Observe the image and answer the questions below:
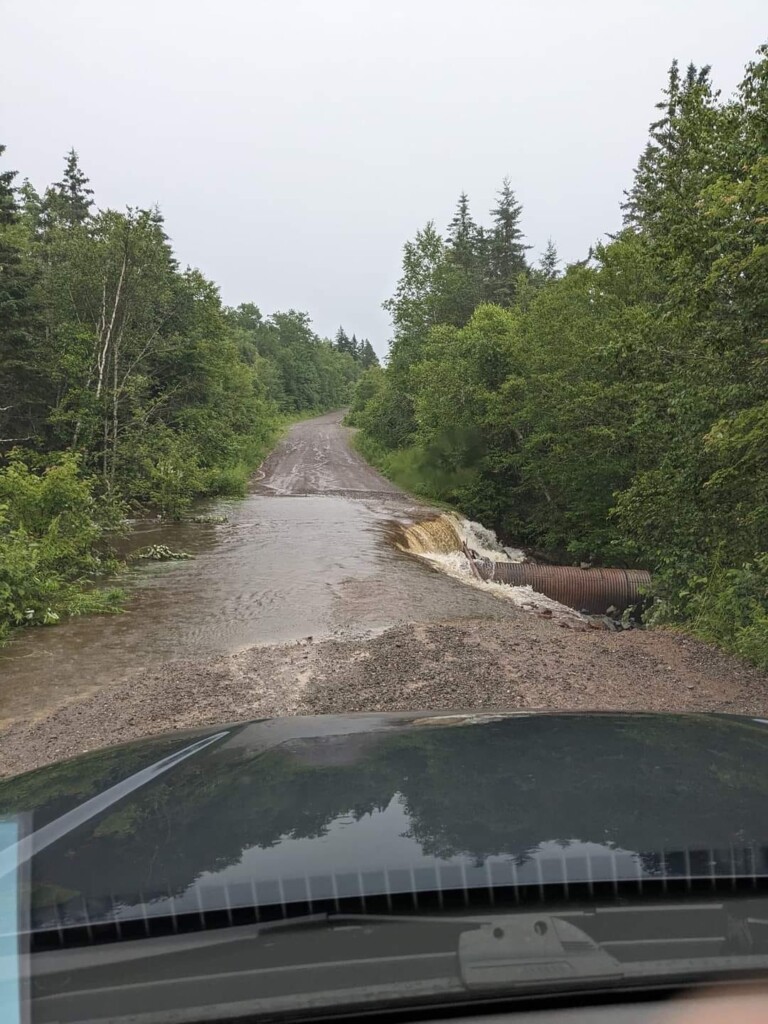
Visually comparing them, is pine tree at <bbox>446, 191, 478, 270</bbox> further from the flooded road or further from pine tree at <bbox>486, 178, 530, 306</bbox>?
the flooded road

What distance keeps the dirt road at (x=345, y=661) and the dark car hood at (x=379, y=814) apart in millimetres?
3584

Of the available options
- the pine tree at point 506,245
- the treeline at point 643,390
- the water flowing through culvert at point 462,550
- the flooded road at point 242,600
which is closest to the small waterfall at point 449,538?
the water flowing through culvert at point 462,550

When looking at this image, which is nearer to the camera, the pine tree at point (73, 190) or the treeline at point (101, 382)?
the treeline at point (101, 382)

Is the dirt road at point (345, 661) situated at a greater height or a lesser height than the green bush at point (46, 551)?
lesser

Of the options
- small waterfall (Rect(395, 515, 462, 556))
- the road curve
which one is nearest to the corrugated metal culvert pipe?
small waterfall (Rect(395, 515, 462, 556))

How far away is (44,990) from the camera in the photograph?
1.26 m

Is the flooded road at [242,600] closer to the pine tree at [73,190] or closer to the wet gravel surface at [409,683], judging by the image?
the wet gravel surface at [409,683]

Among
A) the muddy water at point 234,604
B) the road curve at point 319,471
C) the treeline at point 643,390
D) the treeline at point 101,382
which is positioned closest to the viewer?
the treeline at point 643,390

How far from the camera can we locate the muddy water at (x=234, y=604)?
8828mm

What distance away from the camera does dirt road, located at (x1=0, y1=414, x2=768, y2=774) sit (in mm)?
6617

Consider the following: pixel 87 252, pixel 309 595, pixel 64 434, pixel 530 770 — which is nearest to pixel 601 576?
pixel 309 595

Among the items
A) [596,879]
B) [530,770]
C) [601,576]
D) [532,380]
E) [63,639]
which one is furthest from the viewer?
[532,380]

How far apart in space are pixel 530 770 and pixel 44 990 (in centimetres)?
154

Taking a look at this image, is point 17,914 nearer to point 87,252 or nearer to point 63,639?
point 63,639
